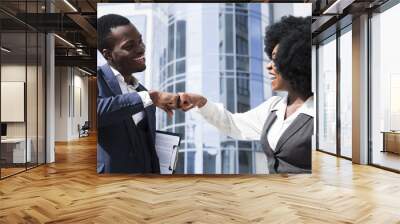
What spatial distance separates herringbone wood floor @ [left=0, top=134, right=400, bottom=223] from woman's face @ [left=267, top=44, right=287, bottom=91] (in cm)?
149

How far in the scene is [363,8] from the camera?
24.3 feet

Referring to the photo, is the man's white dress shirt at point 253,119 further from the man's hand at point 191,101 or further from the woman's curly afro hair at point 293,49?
the woman's curly afro hair at point 293,49

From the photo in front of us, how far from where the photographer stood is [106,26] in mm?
6441

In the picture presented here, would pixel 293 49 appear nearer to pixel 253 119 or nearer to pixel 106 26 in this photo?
pixel 253 119

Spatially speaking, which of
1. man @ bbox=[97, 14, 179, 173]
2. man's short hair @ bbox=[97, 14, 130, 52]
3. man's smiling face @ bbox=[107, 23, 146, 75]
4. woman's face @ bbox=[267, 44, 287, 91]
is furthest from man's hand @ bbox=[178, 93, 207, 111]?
man's short hair @ bbox=[97, 14, 130, 52]

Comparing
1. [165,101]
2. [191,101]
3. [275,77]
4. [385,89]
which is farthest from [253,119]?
[385,89]

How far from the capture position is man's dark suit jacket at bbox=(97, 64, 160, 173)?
20.8 ft

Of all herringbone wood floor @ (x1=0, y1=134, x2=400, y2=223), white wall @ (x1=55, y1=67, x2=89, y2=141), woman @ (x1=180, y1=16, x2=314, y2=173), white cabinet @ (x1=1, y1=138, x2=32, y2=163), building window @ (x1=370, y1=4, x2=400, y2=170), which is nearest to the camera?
herringbone wood floor @ (x1=0, y1=134, x2=400, y2=223)

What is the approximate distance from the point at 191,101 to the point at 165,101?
42 centimetres

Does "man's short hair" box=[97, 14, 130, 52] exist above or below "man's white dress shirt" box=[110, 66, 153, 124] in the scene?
above

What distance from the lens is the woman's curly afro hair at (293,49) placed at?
637cm

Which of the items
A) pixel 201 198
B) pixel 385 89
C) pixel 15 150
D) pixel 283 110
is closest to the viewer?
pixel 201 198

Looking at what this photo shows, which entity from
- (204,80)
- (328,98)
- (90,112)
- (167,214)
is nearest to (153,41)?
(204,80)

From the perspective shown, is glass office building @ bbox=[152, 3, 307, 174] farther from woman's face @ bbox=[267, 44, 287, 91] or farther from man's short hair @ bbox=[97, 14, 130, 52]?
man's short hair @ bbox=[97, 14, 130, 52]
